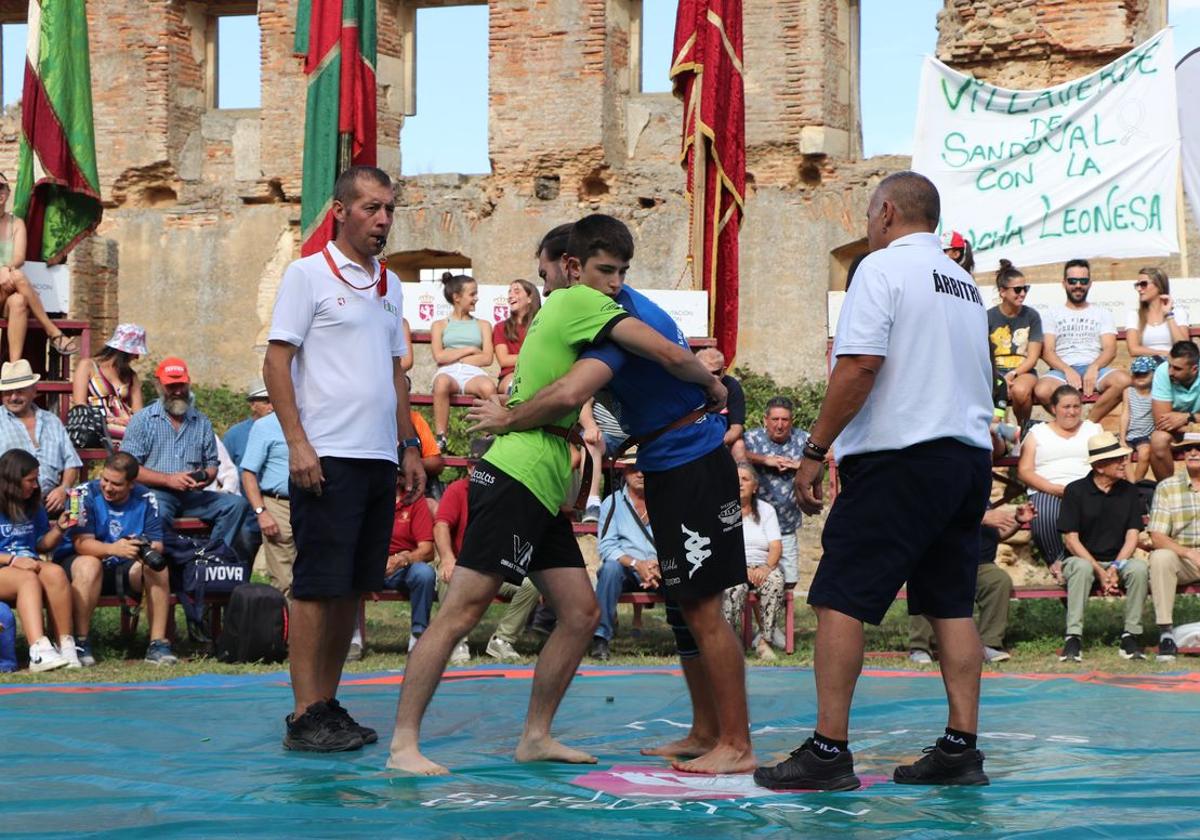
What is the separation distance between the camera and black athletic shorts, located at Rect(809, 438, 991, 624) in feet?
17.1

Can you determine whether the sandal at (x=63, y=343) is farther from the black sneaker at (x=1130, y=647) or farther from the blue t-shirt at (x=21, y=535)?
the black sneaker at (x=1130, y=647)

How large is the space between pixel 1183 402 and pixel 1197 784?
23.3 feet

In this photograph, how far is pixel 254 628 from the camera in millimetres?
9945

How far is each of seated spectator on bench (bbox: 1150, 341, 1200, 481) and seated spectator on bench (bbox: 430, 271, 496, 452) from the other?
4775 mm

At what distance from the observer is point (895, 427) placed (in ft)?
17.2

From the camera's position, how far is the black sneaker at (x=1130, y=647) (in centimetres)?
1016

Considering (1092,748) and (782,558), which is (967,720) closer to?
(1092,748)

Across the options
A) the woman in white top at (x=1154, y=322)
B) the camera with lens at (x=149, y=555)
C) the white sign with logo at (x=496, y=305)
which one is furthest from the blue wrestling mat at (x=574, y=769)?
the woman in white top at (x=1154, y=322)

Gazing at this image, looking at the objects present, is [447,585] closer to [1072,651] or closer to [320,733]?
[1072,651]

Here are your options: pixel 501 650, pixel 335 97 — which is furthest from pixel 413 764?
pixel 335 97

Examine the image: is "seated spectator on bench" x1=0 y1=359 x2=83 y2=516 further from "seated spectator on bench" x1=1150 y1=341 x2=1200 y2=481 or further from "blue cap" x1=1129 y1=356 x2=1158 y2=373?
"blue cap" x1=1129 y1=356 x2=1158 y2=373

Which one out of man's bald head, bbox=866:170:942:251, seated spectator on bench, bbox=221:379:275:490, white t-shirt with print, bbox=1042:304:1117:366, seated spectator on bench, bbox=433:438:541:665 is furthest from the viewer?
Result: white t-shirt with print, bbox=1042:304:1117:366

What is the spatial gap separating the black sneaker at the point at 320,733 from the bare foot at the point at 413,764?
0.45m

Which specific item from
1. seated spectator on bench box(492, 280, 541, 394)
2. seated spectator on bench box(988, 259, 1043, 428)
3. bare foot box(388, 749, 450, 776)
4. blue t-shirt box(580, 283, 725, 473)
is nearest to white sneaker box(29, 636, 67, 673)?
seated spectator on bench box(492, 280, 541, 394)
